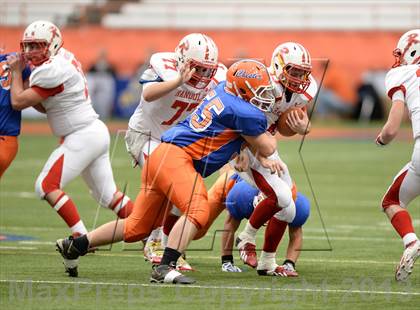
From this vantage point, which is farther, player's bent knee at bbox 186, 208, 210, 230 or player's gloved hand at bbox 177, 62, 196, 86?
player's gloved hand at bbox 177, 62, 196, 86

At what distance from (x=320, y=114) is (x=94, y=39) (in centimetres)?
624

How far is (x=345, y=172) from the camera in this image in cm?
1533

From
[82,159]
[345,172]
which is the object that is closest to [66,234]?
[82,159]

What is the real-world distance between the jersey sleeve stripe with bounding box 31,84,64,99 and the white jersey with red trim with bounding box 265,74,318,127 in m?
1.75

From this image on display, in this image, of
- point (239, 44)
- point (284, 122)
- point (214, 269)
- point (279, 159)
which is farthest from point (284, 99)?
point (239, 44)

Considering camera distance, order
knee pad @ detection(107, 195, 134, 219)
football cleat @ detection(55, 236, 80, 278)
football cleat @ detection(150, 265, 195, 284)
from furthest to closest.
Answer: knee pad @ detection(107, 195, 134, 219) < football cleat @ detection(55, 236, 80, 278) < football cleat @ detection(150, 265, 195, 284)

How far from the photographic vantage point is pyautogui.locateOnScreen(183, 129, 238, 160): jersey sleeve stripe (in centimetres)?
693

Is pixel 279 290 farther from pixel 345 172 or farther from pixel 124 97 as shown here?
pixel 124 97

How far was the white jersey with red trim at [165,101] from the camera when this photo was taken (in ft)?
25.5

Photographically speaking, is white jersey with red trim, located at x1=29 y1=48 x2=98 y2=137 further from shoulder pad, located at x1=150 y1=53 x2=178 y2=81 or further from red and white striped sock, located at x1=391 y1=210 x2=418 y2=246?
red and white striped sock, located at x1=391 y1=210 x2=418 y2=246

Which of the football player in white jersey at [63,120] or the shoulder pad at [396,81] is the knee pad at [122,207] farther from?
the shoulder pad at [396,81]

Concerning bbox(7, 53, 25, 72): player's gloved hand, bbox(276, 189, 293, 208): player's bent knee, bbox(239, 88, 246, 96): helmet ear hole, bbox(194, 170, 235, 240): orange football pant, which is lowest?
bbox(194, 170, 235, 240): orange football pant

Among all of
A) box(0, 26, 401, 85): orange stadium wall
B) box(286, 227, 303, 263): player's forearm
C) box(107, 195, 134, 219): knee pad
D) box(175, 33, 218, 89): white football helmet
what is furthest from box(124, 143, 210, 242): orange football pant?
box(0, 26, 401, 85): orange stadium wall

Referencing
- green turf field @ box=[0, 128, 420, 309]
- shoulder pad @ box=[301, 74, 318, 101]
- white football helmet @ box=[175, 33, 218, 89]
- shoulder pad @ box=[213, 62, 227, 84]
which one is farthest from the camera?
shoulder pad @ box=[213, 62, 227, 84]
